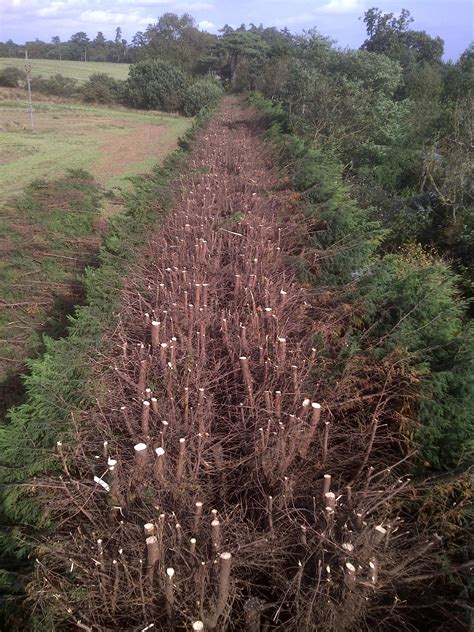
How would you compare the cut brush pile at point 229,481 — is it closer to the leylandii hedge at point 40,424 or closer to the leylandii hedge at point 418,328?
the leylandii hedge at point 40,424

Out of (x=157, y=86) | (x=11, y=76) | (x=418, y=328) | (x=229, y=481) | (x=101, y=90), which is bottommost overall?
(x=229, y=481)

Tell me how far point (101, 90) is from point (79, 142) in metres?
21.8

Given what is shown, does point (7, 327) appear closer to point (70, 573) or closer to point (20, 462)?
point (20, 462)

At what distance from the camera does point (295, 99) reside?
22.8 m

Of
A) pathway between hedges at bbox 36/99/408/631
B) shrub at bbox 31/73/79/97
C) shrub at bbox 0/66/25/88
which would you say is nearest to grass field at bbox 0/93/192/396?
pathway between hedges at bbox 36/99/408/631

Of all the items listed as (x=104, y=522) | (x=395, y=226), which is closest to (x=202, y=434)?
(x=104, y=522)

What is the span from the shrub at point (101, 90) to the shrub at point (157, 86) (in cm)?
181

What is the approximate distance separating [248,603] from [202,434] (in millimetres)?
1400

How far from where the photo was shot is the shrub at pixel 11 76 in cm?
4262

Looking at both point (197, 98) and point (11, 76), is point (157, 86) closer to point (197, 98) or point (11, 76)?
point (197, 98)

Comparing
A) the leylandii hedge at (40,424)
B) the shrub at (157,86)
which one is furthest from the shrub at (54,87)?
the leylandii hedge at (40,424)

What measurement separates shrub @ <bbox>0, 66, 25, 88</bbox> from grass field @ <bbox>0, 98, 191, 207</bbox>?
6.51 meters

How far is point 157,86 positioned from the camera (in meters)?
39.6

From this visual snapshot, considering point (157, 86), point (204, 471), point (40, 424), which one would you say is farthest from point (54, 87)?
point (204, 471)
